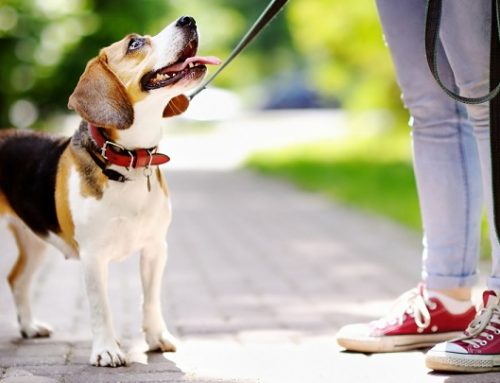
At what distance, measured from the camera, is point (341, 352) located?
424cm


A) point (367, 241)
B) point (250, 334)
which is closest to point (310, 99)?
point (367, 241)

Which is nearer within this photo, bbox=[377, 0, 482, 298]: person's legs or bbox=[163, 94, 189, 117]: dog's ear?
bbox=[377, 0, 482, 298]: person's legs

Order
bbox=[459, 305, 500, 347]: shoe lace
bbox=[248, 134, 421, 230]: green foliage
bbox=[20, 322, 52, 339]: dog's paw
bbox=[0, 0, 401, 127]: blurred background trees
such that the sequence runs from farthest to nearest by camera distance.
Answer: bbox=[0, 0, 401, 127]: blurred background trees < bbox=[248, 134, 421, 230]: green foliage < bbox=[20, 322, 52, 339]: dog's paw < bbox=[459, 305, 500, 347]: shoe lace

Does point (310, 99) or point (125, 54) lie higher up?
point (125, 54)

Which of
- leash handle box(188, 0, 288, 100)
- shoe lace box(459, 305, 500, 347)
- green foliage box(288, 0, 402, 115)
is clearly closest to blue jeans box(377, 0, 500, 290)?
shoe lace box(459, 305, 500, 347)

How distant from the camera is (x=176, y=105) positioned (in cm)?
427

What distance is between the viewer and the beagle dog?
397cm

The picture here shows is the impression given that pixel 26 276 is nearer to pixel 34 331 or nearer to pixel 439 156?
pixel 34 331

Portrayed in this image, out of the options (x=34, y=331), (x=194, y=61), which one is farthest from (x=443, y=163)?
(x=34, y=331)

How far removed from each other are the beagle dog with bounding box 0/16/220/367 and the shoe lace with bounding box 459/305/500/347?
131cm

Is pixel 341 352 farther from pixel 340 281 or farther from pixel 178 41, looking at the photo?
pixel 340 281

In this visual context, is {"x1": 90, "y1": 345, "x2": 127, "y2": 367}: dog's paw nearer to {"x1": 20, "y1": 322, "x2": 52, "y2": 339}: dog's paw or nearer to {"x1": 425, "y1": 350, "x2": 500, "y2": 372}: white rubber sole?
{"x1": 20, "y1": 322, "x2": 52, "y2": 339}: dog's paw

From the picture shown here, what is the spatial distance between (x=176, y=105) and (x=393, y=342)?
54.2 inches

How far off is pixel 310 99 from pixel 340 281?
152 feet
